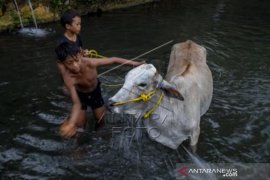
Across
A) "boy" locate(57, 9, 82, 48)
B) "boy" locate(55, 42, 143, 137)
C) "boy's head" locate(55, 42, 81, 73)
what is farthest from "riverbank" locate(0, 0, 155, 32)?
"boy's head" locate(55, 42, 81, 73)

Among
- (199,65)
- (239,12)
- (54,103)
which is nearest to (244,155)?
(199,65)

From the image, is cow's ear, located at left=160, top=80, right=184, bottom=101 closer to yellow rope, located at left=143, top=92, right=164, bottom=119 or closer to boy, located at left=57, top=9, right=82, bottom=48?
yellow rope, located at left=143, top=92, right=164, bottom=119

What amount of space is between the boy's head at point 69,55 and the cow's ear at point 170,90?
1.44m

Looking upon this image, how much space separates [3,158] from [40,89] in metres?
2.71

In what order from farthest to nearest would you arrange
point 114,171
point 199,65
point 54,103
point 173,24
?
point 173,24 < point 54,103 < point 199,65 < point 114,171

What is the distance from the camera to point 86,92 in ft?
22.4

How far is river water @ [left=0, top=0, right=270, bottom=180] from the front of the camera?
648cm

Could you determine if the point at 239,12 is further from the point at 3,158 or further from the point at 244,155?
the point at 3,158

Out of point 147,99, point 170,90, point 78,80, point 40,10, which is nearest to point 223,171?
point 170,90

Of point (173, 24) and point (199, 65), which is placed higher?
point (199, 65)

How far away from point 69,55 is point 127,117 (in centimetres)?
200

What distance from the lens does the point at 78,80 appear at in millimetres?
6516

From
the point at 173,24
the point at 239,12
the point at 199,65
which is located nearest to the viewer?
the point at 199,65

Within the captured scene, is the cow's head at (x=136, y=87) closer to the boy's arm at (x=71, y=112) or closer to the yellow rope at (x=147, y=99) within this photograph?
the yellow rope at (x=147, y=99)
